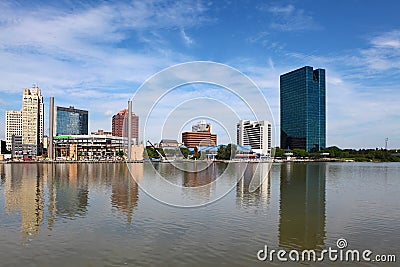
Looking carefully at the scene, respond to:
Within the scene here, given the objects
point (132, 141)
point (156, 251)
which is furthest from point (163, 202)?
point (132, 141)

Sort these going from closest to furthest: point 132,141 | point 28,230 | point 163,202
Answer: point 28,230 < point 163,202 < point 132,141

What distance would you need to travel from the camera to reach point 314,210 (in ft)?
57.4

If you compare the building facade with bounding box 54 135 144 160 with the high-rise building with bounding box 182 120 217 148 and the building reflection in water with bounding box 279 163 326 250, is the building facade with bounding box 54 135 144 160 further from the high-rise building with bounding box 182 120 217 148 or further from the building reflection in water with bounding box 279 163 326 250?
the building reflection in water with bounding box 279 163 326 250

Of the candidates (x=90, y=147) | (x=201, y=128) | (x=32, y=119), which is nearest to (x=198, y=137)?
(x=201, y=128)

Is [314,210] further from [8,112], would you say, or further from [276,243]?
[8,112]

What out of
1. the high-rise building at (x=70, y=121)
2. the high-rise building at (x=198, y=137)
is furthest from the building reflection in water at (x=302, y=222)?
the high-rise building at (x=70, y=121)

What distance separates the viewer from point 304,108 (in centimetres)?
11269

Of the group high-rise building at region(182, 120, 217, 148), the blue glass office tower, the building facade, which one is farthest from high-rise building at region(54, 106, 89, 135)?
high-rise building at region(182, 120, 217, 148)

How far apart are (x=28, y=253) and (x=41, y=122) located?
394ft

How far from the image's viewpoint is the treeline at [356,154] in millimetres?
111312

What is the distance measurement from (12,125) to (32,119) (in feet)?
20.6

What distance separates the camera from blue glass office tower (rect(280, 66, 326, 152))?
110m

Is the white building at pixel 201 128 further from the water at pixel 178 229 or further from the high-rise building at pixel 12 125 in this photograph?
the high-rise building at pixel 12 125

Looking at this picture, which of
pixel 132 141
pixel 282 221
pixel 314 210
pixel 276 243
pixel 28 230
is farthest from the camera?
pixel 132 141
